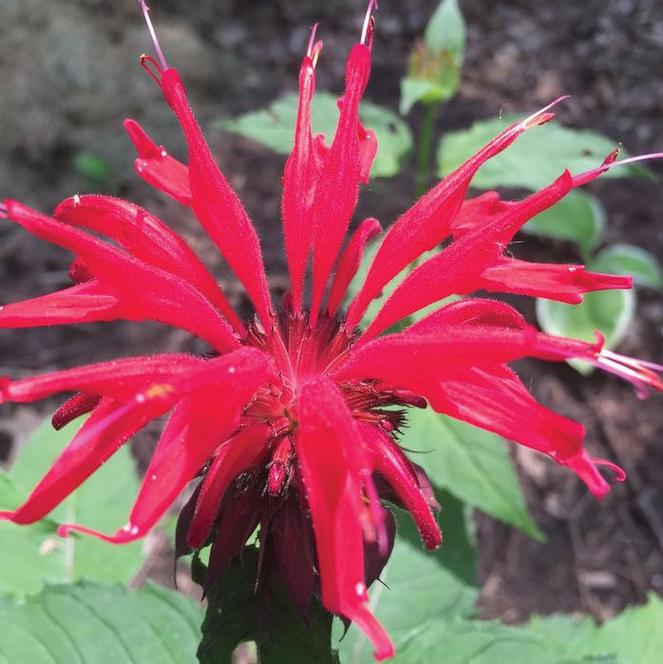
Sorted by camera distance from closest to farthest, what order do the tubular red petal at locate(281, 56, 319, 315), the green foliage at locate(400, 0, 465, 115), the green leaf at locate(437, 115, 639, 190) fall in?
the tubular red petal at locate(281, 56, 319, 315)
the green leaf at locate(437, 115, 639, 190)
the green foliage at locate(400, 0, 465, 115)

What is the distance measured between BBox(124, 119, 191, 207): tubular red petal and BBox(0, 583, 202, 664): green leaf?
1.83 ft

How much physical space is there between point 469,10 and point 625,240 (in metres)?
1.90

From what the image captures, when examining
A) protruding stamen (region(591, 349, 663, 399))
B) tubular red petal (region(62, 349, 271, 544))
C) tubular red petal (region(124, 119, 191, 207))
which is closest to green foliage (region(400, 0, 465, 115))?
tubular red petal (region(124, 119, 191, 207))

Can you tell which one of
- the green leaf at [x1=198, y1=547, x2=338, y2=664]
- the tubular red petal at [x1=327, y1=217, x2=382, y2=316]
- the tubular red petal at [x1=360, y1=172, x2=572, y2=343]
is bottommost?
the green leaf at [x1=198, y1=547, x2=338, y2=664]

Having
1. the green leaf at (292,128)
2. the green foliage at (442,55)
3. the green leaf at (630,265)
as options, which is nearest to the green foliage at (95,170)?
the green leaf at (292,128)

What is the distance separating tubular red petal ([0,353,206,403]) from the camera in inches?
29.6

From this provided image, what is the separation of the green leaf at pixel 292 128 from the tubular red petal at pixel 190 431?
0.98 m

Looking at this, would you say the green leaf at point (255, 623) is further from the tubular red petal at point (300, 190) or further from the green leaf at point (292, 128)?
the green leaf at point (292, 128)

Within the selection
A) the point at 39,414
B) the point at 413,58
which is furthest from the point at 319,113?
the point at 39,414

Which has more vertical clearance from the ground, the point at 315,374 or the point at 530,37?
the point at 530,37

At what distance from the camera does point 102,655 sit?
3.32 feet

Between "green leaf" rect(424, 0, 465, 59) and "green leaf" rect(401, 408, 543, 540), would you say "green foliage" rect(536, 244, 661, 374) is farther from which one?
"green leaf" rect(401, 408, 543, 540)

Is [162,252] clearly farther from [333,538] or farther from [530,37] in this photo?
[530,37]

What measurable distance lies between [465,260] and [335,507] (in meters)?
0.36
